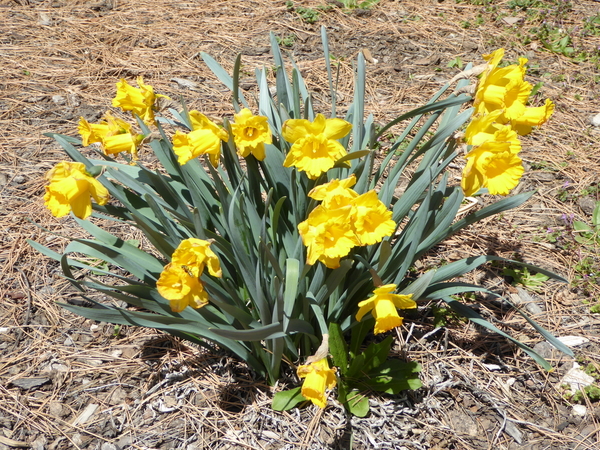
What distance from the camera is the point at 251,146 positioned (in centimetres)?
145

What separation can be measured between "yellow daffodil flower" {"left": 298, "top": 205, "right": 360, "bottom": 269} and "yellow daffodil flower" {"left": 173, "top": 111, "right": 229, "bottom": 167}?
35 centimetres

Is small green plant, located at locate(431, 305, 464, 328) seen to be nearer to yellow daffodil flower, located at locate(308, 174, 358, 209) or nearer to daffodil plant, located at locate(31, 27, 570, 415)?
daffodil plant, located at locate(31, 27, 570, 415)

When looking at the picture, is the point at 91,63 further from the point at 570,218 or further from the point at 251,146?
the point at 570,218

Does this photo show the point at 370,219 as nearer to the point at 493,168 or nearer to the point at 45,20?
the point at 493,168

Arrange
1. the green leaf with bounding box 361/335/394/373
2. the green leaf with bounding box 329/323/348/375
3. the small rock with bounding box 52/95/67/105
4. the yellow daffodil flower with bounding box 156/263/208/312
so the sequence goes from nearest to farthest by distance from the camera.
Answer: the yellow daffodil flower with bounding box 156/263/208/312
the green leaf with bounding box 329/323/348/375
the green leaf with bounding box 361/335/394/373
the small rock with bounding box 52/95/67/105

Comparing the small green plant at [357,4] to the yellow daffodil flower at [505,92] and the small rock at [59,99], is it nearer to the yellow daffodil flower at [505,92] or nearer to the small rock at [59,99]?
the small rock at [59,99]

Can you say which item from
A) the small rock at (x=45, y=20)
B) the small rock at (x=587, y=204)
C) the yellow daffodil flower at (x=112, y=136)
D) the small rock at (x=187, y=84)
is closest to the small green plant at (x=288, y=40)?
the small rock at (x=187, y=84)

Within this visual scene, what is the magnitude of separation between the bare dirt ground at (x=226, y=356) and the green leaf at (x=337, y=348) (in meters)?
0.21

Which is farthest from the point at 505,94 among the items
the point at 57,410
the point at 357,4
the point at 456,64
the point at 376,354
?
the point at 357,4

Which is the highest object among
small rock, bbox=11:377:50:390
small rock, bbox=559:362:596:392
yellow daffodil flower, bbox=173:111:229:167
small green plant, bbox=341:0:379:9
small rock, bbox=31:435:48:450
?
yellow daffodil flower, bbox=173:111:229:167

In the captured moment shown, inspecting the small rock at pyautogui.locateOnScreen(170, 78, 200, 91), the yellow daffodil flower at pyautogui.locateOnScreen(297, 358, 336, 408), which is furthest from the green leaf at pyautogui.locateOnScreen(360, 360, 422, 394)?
the small rock at pyautogui.locateOnScreen(170, 78, 200, 91)

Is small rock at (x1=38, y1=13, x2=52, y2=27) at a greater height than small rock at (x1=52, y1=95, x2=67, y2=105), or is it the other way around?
small rock at (x1=38, y1=13, x2=52, y2=27)

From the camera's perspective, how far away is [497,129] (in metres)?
1.43

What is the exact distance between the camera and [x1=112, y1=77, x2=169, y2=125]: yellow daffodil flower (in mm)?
1569
